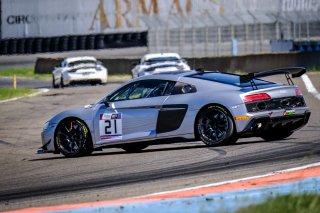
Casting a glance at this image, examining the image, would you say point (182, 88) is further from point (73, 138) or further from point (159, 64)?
point (159, 64)

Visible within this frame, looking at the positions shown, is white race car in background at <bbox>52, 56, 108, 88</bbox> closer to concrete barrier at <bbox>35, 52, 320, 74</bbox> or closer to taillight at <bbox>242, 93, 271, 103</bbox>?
concrete barrier at <bbox>35, 52, 320, 74</bbox>

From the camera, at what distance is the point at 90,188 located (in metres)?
10.1

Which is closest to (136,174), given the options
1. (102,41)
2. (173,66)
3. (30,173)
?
(30,173)

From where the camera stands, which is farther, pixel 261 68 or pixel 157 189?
pixel 261 68

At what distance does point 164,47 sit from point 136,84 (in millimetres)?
35986

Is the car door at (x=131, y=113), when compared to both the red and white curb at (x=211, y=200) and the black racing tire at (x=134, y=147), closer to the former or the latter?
the black racing tire at (x=134, y=147)

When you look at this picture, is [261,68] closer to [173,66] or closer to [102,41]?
[173,66]

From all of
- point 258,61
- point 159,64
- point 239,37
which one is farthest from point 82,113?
point 239,37

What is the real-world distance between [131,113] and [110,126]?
380mm

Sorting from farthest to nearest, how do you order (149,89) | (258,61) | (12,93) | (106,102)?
(258,61) < (12,93) < (106,102) < (149,89)

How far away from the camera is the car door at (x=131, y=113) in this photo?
1370 centimetres

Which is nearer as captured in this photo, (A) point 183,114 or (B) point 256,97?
(B) point 256,97

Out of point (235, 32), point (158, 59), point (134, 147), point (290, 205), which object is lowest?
point (134, 147)

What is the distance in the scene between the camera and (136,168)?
1163 cm
